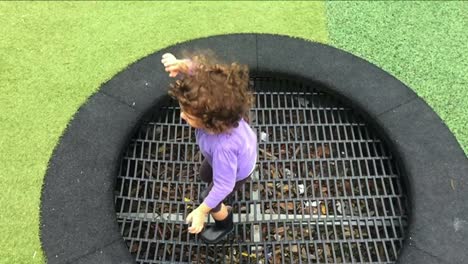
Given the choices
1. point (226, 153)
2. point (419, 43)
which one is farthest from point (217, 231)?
point (419, 43)

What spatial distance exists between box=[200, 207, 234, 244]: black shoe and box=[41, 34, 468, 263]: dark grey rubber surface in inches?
Result: 14.3

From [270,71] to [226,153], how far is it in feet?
4.16

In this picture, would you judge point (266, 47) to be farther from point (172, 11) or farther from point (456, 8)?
point (456, 8)

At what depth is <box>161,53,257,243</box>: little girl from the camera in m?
1.57

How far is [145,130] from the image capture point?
2.69 metres

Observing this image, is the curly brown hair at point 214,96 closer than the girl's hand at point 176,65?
Yes

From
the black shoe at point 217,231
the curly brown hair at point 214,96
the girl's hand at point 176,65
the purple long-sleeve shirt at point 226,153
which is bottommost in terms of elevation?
the black shoe at point 217,231

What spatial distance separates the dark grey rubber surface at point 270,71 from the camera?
2.23 metres

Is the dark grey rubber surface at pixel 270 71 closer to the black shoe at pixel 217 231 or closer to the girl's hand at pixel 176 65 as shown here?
the black shoe at pixel 217 231

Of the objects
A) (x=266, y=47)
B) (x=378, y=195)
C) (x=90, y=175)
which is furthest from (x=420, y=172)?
(x=90, y=175)

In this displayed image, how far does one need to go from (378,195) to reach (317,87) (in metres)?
0.74

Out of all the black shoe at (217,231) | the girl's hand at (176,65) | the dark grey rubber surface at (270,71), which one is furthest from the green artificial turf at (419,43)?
the girl's hand at (176,65)

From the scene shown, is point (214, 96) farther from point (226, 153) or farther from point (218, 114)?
point (226, 153)

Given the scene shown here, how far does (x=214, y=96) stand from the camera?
1567mm
